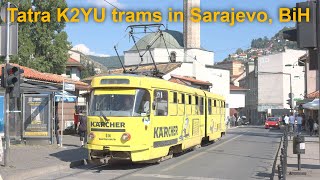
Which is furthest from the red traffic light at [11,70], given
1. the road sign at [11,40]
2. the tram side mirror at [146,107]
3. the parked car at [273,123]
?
the parked car at [273,123]

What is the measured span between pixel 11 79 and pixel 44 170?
3.01m

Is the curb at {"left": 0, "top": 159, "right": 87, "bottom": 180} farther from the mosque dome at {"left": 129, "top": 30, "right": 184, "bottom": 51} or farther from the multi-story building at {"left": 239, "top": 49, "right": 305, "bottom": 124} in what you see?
the multi-story building at {"left": 239, "top": 49, "right": 305, "bottom": 124}

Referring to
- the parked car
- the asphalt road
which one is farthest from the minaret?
the asphalt road

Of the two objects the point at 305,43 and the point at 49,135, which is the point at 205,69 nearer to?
the point at 49,135

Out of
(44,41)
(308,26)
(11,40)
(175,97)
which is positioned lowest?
(175,97)

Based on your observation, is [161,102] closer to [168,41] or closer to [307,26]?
[307,26]

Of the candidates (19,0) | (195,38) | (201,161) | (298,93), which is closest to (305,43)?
(201,161)

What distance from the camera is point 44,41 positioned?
4825 cm

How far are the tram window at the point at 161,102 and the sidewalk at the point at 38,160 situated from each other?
3440 millimetres

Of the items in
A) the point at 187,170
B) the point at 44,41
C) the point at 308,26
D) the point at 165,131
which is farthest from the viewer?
the point at 44,41

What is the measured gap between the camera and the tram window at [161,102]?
53.3 feet

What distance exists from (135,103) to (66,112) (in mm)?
21298

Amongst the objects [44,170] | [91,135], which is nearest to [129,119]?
[91,135]

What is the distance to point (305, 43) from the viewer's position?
312 inches
